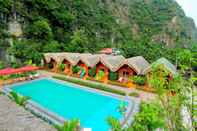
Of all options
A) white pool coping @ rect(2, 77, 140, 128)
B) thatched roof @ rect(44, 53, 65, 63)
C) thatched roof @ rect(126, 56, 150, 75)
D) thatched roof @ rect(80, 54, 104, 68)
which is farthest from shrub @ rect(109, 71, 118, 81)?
thatched roof @ rect(44, 53, 65, 63)

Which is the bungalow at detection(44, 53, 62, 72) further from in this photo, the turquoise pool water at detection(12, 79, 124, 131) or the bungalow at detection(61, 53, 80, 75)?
the turquoise pool water at detection(12, 79, 124, 131)

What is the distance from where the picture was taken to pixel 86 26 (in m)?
50.0

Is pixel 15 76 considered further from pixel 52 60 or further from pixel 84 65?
pixel 84 65

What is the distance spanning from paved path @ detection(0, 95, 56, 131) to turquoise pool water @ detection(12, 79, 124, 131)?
4.83m

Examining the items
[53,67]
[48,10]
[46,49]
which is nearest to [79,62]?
[53,67]

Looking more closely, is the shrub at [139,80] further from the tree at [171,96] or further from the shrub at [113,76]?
the tree at [171,96]

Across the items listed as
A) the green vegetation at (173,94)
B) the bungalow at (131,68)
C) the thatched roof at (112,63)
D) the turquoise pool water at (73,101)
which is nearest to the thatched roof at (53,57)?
the turquoise pool water at (73,101)

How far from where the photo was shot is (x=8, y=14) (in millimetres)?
Answer: 33750

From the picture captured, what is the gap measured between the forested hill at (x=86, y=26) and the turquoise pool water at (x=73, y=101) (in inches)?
340

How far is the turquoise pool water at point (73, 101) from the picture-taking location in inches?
567

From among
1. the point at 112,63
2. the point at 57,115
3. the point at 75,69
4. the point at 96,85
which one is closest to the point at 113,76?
the point at 112,63

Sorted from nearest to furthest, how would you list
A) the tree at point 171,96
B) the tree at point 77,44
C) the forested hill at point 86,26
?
the tree at point 171,96 → the forested hill at point 86,26 → the tree at point 77,44

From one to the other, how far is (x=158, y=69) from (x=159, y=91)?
536mm

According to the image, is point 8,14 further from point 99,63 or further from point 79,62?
point 99,63
